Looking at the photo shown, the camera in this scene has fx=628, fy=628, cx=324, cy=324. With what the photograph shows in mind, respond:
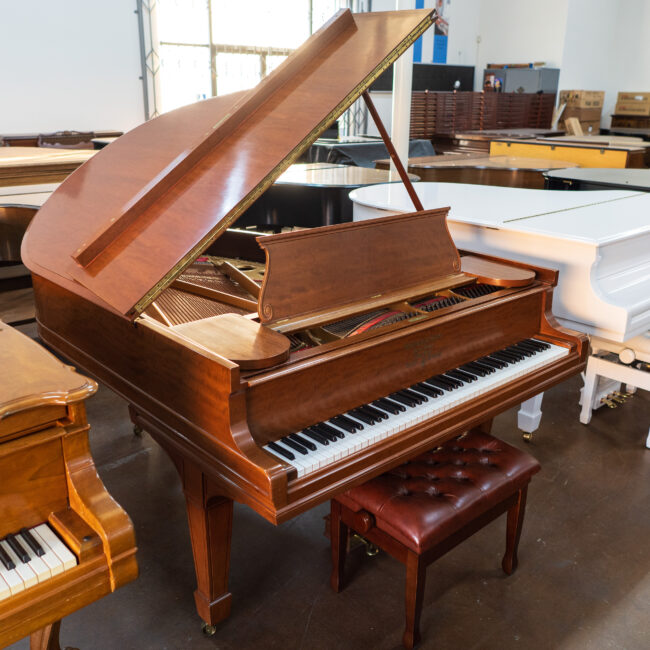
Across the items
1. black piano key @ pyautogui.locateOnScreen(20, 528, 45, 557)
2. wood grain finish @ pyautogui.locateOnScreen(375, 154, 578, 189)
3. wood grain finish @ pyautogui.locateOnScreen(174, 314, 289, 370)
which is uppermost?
wood grain finish @ pyautogui.locateOnScreen(375, 154, 578, 189)

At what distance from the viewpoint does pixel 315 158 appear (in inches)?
320

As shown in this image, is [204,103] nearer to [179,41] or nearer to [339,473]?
[339,473]

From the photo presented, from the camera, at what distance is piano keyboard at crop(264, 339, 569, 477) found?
1657 millimetres

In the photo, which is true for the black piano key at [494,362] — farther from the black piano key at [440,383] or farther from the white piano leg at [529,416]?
the white piano leg at [529,416]

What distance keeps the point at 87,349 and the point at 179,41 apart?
322 inches

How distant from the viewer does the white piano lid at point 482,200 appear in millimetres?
2961

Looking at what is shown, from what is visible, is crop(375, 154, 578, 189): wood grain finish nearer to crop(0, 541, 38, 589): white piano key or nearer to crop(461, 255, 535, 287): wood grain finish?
crop(461, 255, 535, 287): wood grain finish

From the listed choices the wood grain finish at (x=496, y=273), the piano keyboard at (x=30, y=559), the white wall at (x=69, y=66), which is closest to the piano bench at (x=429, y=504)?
the wood grain finish at (x=496, y=273)

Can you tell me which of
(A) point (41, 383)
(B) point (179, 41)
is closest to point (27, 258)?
(A) point (41, 383)

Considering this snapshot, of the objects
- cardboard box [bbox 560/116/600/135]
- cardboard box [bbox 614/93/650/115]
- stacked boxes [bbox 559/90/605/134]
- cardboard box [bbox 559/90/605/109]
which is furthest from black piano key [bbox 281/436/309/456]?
cardboard box [bbox 614/93/650/115]

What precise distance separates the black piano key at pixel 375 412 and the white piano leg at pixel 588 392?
176cm

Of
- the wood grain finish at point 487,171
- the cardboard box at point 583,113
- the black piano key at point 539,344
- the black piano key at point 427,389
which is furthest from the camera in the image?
the cardboard box at point 583,113

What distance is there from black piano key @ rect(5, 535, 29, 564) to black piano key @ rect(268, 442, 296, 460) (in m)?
0.64

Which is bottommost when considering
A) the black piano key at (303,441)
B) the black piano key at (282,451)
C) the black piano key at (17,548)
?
the black piano key at (282,451)
